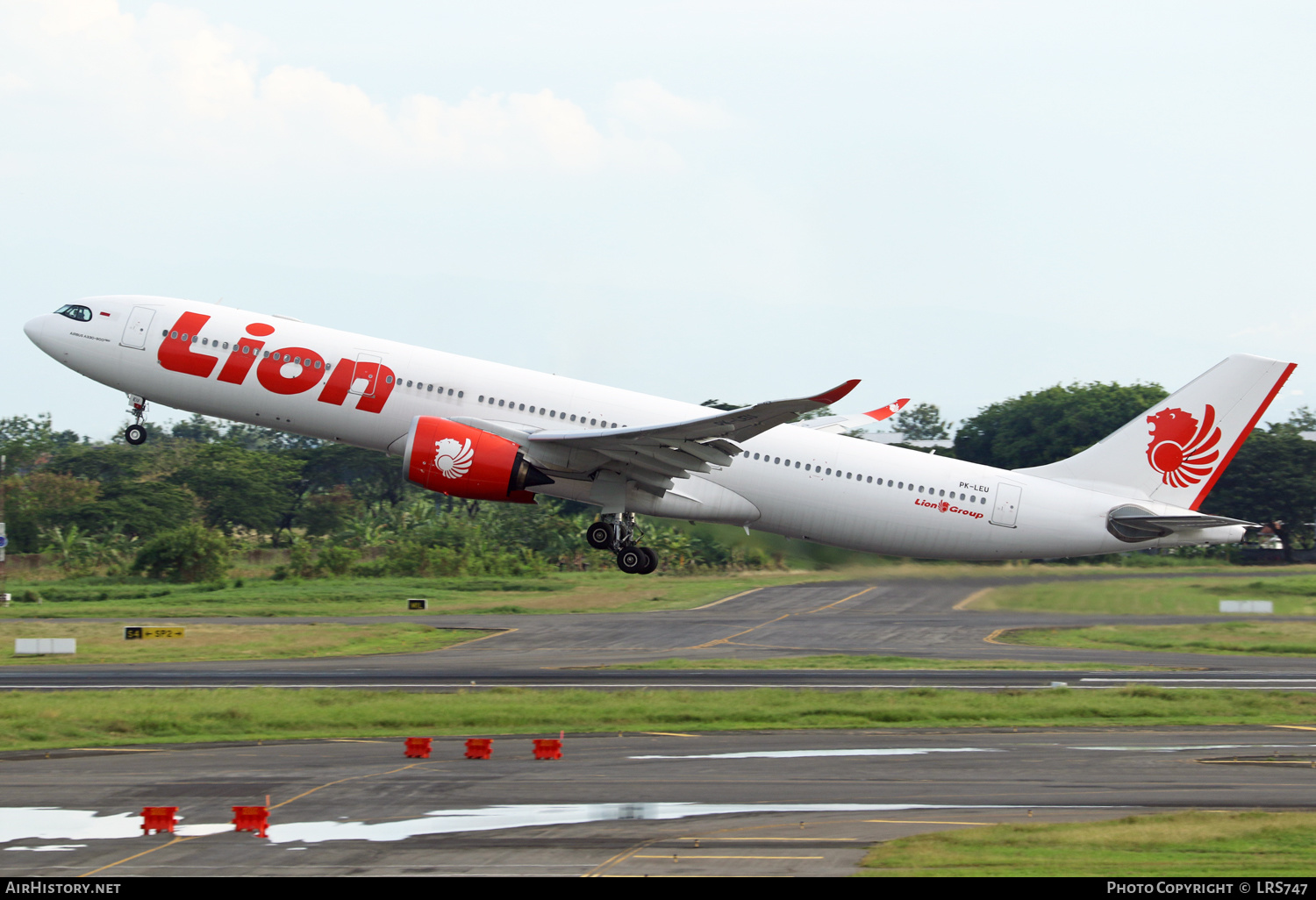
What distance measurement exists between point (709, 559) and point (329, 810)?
4663cm

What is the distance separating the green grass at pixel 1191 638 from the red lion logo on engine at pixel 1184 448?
51.7 ft

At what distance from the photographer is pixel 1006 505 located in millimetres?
34344

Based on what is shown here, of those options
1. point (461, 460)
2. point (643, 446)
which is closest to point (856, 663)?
point (643, 446)

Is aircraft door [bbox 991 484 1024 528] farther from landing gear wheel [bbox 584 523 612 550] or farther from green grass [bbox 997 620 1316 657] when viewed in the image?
green grass [bbox 997 620 1316 657]

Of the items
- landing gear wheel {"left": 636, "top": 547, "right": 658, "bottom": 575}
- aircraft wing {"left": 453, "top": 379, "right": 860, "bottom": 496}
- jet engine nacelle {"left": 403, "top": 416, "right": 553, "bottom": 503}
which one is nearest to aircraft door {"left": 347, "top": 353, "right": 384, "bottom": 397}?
jet engine nacelle {"left": 403, "top": 416, "right": 553, "bottom": 503}

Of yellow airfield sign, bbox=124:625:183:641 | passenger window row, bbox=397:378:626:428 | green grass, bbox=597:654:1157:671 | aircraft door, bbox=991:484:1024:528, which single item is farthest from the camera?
yellow airfield sign, bbox=124:625:183:641

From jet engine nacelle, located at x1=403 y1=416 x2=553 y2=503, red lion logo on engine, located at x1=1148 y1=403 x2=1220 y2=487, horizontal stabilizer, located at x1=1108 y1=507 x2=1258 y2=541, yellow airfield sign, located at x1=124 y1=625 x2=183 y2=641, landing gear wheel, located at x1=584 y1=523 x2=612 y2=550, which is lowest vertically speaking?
yellow airfield sign, located at x1=124 y1=625 x2=183 y2=641

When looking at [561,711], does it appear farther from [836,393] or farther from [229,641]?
[229,641]

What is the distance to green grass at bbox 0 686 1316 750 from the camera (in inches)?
1189

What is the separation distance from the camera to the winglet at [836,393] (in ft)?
87.2

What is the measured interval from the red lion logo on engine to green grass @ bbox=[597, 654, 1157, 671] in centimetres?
1038

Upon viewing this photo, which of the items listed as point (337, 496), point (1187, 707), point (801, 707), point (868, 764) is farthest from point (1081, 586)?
point (337, 496)

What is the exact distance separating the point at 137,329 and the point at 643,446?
14316mm

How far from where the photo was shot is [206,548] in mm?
71938
